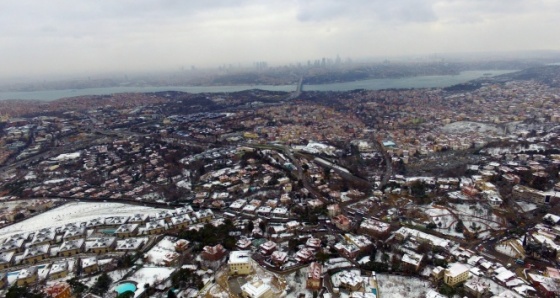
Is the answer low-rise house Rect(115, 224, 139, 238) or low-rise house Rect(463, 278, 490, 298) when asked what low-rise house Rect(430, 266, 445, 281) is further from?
low-rise house Rect(115, 224, 139, 238)

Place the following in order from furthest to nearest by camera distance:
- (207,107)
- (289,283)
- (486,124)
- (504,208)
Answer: (207,107) < (486,124) < (504,208) < (289,283)

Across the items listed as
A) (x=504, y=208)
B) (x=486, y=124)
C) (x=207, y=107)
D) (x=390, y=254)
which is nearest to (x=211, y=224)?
(x=390, y=254)

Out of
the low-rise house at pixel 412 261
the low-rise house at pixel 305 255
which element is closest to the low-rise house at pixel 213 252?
the low-rise house at pixel 305 255

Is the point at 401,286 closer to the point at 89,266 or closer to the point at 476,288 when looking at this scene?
the point at 476,288

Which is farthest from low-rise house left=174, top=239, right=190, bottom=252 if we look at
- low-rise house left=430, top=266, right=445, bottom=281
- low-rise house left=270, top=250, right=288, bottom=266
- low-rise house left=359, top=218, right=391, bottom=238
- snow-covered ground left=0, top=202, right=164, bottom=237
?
low-rise house left=430, top=266, right=445, bottom=281

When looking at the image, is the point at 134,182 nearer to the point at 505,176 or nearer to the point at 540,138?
the point at 505,176

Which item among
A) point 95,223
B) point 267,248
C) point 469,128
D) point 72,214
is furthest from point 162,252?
point 469,128

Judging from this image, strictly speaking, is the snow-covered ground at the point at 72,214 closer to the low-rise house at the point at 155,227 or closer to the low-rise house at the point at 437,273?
the low-rise house at the point at 155,227
